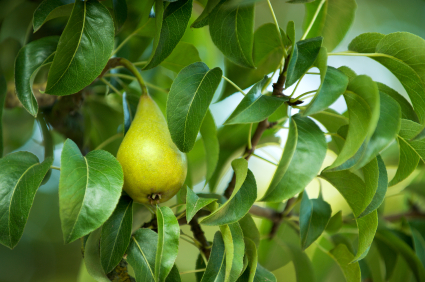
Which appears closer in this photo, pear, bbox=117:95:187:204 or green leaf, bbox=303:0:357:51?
pear, bbox=117:95:187:204

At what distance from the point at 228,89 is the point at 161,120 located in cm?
16

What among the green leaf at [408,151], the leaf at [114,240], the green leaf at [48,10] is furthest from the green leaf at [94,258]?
the green leaf at [408,151]

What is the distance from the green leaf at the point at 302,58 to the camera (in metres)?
0.31

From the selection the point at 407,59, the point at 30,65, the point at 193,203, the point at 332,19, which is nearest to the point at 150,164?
the point at 193,203

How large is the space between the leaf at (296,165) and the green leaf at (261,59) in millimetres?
202

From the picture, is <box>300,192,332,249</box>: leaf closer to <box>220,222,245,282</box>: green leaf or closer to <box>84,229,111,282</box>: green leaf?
<box>220,222,245,282</box>: green leaf

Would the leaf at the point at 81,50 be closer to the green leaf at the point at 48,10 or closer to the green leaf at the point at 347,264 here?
the green leaf at the point at 48,10

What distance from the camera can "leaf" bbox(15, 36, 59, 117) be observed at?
34 cm

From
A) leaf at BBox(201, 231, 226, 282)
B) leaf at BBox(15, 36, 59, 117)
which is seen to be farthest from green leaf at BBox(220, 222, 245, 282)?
leaf at BBox(15, 36, 59, 117)

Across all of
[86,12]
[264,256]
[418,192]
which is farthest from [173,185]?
[418,192]

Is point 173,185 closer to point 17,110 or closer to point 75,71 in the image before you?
point 75,71

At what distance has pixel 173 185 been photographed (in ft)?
1.19

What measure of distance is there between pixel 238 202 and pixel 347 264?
0.26m

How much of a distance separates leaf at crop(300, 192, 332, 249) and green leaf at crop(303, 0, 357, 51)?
11.0 inches
